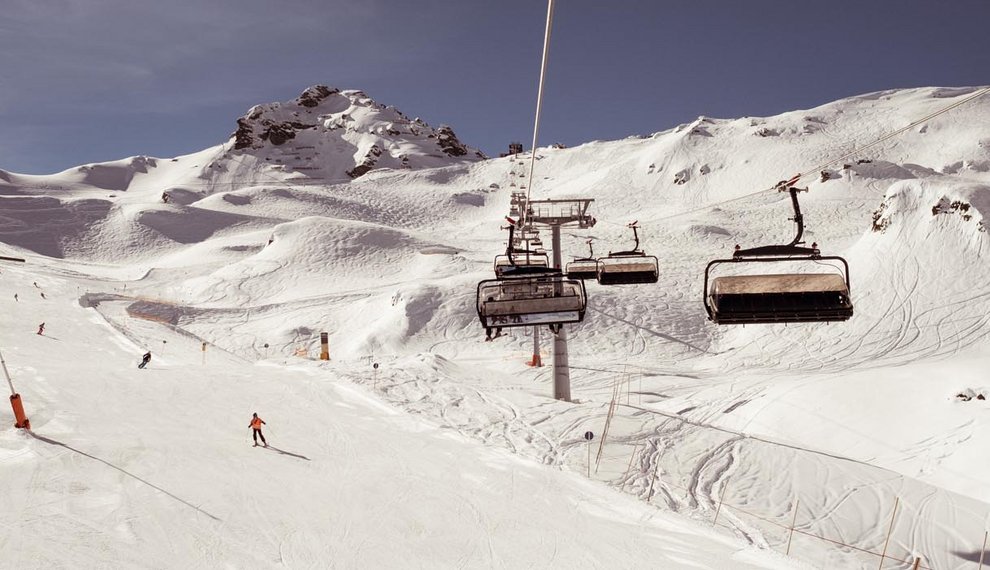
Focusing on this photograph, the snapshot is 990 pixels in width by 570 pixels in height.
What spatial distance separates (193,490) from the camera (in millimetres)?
11102

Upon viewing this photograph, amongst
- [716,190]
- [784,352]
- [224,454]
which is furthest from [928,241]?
[716,190]

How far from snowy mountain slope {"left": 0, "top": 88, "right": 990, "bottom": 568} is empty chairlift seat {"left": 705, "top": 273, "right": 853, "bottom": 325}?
6501 mm

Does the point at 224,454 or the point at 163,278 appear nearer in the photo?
the point at 224,454

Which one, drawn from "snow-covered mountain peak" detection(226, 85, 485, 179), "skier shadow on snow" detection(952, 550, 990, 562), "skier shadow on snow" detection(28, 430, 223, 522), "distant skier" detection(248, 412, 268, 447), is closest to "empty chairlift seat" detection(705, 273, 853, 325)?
"skier shadow on snow" detection(952, 550, 990, 562)

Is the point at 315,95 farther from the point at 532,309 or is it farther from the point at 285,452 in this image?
the point at 532,309

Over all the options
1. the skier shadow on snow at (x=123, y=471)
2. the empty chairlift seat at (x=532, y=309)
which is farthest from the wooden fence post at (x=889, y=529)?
the skier shadow on snow at (x=123, y=471)

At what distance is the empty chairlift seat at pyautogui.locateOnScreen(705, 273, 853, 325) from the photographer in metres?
8.29

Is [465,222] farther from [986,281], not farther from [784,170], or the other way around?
[986,281]

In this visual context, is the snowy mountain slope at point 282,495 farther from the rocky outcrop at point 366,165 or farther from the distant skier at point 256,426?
the rocky outcrop at point 366,165

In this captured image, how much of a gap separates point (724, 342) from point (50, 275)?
59.6m

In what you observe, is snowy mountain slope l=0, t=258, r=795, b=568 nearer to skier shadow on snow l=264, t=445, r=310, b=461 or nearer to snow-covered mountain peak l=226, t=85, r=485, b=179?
skier shadow on snow l=264, t=445, r=310, b=461

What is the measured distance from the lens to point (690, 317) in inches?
1422

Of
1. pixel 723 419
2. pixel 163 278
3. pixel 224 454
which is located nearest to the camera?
pixel 224 454

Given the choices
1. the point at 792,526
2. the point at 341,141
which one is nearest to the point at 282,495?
the point at 792,526
